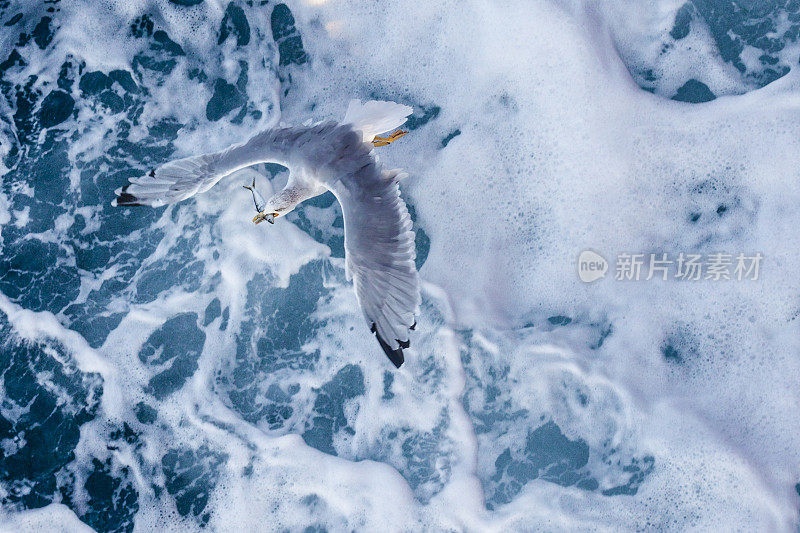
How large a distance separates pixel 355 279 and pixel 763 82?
273cm

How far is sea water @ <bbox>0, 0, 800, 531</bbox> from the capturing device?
301 cm

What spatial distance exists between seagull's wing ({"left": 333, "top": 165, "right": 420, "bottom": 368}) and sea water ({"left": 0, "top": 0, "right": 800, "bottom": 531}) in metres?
0.99

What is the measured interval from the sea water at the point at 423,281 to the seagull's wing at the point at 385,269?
0.99 metres

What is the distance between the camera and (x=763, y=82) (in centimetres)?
311

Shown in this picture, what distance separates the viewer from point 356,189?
7.46ft

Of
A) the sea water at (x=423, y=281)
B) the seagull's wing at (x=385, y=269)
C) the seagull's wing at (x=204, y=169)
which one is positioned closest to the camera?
the seagull's wing at (x=385, y=269)

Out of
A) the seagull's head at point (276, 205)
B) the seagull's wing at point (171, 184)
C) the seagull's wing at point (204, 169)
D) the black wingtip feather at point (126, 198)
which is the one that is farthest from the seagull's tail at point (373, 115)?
the black wingtip feather at point (126, 198)

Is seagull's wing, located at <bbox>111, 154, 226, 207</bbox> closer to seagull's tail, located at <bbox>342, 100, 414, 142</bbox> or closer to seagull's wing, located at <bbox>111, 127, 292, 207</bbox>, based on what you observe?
seagull's wing, located at <bbox>111, 127, 292, 207</bbox>

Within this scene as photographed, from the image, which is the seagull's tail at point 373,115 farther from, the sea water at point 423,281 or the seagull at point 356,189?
the sea water at point 423,281

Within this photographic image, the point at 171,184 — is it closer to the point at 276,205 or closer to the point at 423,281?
the point at 276,205

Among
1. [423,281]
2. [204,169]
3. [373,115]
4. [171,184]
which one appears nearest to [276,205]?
[204,169]

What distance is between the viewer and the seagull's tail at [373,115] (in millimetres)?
2475

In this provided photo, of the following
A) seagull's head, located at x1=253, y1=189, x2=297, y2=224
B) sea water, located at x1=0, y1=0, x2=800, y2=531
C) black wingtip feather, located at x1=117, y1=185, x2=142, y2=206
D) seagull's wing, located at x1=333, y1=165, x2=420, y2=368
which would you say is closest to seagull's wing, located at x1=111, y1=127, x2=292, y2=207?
black wingtip feather, located at x1=117, y1=185, x2=142, y2=206

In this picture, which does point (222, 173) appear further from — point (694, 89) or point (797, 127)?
point (797, 127)
